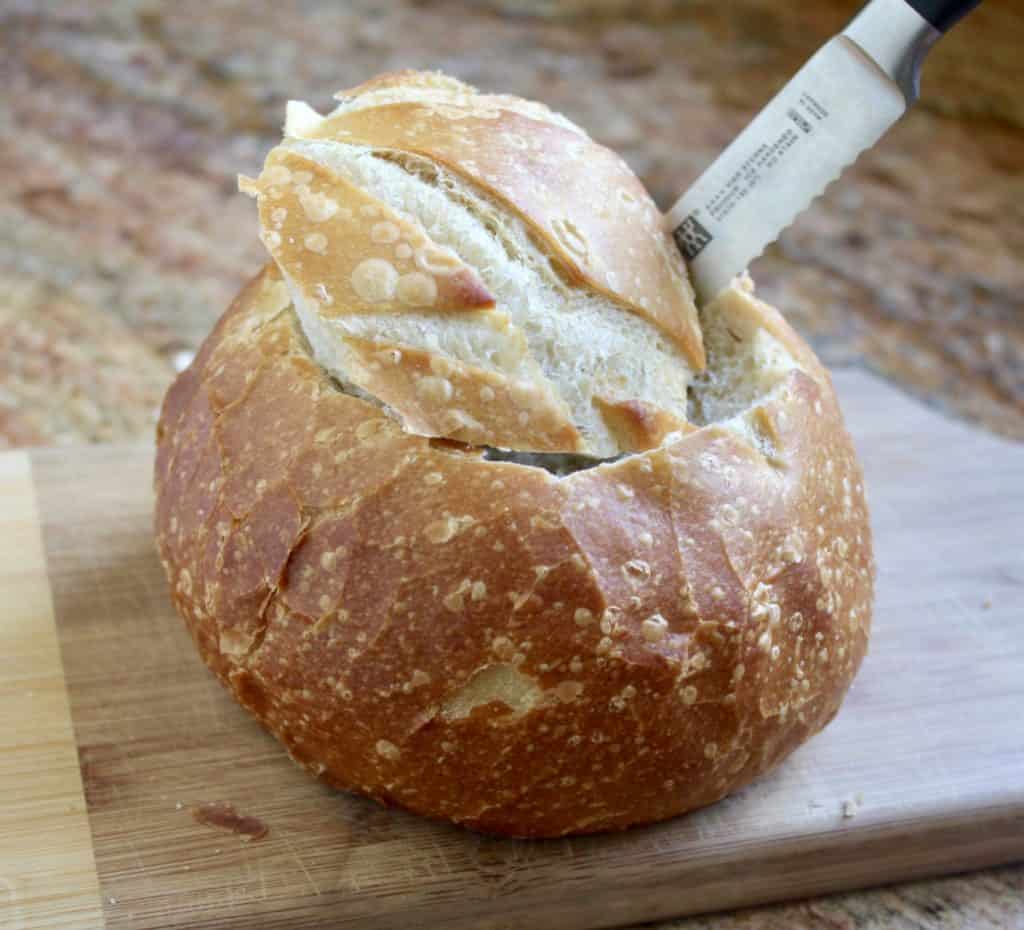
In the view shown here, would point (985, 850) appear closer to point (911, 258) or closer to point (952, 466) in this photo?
point (952, 466)

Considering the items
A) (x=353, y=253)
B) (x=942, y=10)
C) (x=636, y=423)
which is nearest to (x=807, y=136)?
(x=942, y=10)

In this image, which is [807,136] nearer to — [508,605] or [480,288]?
[480,288]

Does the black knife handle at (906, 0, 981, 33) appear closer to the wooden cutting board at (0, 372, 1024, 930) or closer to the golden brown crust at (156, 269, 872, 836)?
the golden brown crust at (156, 269, 872, 836)

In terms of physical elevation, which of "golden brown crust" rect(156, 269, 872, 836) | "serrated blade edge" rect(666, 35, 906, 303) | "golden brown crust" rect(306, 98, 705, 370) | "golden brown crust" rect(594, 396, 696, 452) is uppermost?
"serrated blade edge" rect(666, 35, 906, 303)

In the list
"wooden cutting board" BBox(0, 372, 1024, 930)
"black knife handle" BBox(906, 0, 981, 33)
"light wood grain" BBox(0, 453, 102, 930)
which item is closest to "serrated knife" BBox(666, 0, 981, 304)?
"black knife handle" BBox(906, 0, 981, 33)

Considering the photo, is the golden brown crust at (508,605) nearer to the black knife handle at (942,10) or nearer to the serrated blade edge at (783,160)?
the serrated blade edge at (783,160)
